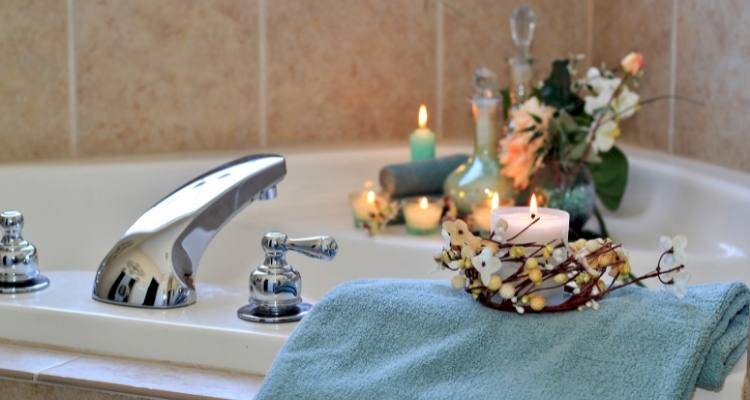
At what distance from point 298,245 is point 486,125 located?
0.65 meters

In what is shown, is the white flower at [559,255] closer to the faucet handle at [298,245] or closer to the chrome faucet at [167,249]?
the faucet handle at [298,245]

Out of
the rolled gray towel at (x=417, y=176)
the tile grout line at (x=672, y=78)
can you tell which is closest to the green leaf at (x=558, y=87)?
the rolled gray towel at (x=417, y=176)

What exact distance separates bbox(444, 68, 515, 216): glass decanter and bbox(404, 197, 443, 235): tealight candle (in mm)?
57

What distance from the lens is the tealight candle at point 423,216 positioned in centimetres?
160

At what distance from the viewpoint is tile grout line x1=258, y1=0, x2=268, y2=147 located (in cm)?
199

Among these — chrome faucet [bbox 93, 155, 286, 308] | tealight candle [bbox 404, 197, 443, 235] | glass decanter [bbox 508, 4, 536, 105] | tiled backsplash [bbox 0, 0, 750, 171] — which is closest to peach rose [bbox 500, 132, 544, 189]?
tealight candle [bbox 404, 197, 443, 235]

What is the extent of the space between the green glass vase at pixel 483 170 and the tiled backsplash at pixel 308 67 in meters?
0.40

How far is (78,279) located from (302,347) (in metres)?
0.41

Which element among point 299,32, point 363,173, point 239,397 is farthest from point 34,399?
point 299,32

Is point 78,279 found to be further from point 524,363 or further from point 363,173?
point 363,173

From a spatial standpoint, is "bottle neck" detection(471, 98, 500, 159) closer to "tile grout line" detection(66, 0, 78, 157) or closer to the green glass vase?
the green glass vase

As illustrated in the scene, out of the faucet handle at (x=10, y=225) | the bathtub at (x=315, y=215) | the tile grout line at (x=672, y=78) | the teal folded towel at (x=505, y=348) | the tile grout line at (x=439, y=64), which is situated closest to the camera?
the teal folded towel at (x=505, y=348)

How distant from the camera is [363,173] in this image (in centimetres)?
196

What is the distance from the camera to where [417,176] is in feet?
5.73
